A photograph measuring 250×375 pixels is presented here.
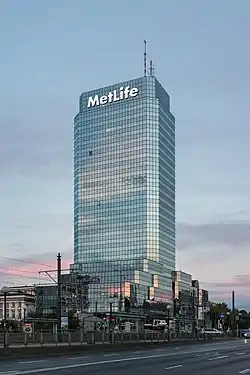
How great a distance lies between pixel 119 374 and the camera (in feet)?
79.7

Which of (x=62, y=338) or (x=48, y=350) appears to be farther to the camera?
(x=62, y=338)

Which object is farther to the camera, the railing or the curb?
the railing

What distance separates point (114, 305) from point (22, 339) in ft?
463

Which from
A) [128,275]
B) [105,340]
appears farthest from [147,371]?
[128,275]

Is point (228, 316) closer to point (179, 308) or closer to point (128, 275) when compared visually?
point (179, 308)

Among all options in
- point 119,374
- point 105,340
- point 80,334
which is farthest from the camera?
point 105,340

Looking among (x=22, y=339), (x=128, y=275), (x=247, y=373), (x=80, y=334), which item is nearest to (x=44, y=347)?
(x=22, y=339)

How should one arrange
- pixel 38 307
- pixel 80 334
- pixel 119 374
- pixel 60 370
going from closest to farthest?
pixel 119 374, pixel 60 370, pixel 80 334, pixel 38 307

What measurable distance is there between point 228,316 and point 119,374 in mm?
176047

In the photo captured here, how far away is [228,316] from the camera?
195 m

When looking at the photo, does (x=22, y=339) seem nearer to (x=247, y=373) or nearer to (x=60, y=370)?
(x=60, y=370)

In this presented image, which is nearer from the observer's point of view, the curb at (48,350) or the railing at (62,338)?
the curb at (48,350)

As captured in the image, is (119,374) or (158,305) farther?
(158,305)

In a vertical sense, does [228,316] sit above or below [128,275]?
below
